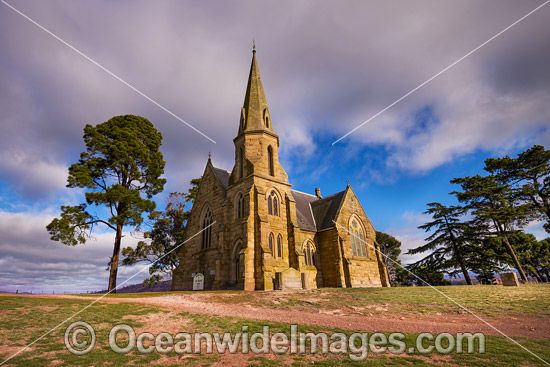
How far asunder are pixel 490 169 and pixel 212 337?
4069 cm

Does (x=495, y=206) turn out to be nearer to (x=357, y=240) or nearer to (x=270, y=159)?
(x=357, y=240)

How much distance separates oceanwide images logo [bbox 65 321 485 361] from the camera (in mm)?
7040

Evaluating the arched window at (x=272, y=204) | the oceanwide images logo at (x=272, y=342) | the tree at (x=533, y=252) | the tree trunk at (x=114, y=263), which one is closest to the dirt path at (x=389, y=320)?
the oceanwide images logo at (x=272, y=342)

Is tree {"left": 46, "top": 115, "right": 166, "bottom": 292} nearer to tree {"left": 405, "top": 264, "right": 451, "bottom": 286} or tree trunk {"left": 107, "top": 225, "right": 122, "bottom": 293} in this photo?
tree trunk {"left": 107, "top": 225, "right": 122, "bottom": 293}

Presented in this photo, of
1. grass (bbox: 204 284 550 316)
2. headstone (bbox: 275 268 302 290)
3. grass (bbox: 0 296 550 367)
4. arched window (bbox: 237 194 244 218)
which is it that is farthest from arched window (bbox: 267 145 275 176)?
grass (bbox: 0 296 550 367)

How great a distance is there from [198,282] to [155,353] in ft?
56.5

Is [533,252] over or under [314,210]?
under

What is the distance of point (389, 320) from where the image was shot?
1075 centimetres

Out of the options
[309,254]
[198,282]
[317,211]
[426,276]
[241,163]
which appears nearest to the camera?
[198,282]

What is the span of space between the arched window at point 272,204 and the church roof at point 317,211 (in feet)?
13.6

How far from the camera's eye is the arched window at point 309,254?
26125mm

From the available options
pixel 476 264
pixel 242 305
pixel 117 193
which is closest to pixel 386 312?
pixel 242 305

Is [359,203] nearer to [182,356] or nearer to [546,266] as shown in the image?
[546,266]

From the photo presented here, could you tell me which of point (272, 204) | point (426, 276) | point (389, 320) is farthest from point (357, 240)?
point (426, 276)
